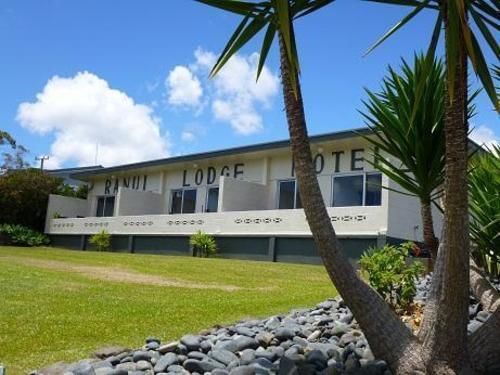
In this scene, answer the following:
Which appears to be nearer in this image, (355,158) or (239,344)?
(239,344)

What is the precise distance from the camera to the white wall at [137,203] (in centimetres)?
3234

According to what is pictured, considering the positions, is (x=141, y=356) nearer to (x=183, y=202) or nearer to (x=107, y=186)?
(x=183, y=202)

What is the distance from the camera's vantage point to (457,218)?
4.25m

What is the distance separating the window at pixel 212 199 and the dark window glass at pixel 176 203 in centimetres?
256

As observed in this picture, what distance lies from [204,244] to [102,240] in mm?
8469

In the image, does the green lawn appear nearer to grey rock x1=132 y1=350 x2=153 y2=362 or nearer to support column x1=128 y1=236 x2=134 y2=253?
grey rock x1=132 y1=350 x2=153 y2=362

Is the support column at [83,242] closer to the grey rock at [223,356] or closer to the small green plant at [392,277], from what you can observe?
the small green plant at [392,277]

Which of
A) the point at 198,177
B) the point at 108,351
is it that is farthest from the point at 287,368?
the point at 198,177

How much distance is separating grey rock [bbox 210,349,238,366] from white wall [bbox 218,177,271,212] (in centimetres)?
2029

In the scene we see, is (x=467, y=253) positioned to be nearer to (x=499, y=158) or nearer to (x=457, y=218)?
(x=457, y=218)

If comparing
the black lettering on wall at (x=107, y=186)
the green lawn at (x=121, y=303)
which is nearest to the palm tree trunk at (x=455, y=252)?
the green lawn at (x=121, y=303)

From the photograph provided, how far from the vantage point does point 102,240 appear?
31359 mm

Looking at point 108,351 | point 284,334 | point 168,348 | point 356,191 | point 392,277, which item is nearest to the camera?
point 168,348

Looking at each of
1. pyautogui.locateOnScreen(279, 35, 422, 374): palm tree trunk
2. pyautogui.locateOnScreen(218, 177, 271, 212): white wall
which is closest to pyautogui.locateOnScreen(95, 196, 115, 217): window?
pyautogui.locateOnScreen(218, 177, 271, 212): white wall
